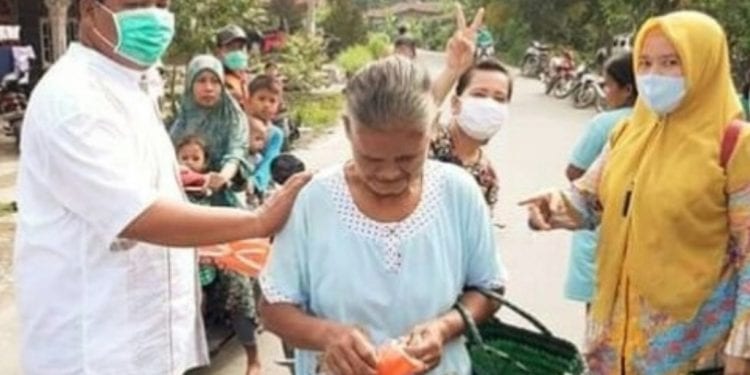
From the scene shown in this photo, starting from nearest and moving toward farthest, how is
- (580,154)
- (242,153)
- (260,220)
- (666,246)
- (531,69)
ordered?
(260,220) < (666,246) < (580,154) < (242,153) < (531,69)

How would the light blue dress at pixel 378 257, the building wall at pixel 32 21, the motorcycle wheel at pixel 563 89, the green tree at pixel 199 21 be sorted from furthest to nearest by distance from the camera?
the motorcycle wheel at pixel 563 89, the building wall at pixel 32 21, the green tree at pixel 199 21, the light blue dress at pixel 378 257

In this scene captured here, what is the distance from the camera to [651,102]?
8.66ft

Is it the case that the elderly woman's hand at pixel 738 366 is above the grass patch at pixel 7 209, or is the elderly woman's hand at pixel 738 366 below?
above

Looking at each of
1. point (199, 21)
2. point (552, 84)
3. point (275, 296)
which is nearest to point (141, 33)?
point (275, 296)

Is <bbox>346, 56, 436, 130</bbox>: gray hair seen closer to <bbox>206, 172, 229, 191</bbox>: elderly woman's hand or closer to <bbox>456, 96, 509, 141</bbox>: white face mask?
<bbox>456, 96, 509, 141</bbox>: white face mask

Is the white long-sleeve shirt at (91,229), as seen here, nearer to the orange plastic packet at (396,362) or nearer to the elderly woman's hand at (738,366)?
the orange plastic packet at (396,362)

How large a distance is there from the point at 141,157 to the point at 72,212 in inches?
7.6

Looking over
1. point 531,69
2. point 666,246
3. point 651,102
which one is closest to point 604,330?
point 666,246

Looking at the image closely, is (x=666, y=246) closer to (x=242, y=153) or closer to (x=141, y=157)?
(x=141, y=157)

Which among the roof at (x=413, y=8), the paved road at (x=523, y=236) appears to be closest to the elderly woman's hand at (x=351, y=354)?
the paved road at (x=523, y=236)

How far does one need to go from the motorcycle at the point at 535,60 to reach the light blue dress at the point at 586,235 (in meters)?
23.1

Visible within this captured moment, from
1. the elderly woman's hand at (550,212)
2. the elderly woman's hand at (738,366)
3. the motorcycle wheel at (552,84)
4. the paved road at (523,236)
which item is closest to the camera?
the elderly woman's hand at (738,366)

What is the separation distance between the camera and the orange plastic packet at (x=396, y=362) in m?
1.73

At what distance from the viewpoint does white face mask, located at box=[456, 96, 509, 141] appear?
3.23m
